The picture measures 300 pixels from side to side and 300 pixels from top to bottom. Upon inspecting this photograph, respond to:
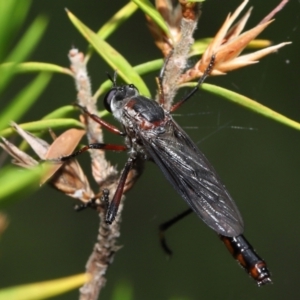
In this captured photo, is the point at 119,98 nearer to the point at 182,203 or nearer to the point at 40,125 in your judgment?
the point at 40,125

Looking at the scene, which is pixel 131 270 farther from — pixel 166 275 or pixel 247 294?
pixel 247 294

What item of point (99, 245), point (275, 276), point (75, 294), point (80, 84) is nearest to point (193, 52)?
point (80, 84)

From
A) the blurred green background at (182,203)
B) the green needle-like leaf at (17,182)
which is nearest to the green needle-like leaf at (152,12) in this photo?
the green needle-like leaf at (17,182)

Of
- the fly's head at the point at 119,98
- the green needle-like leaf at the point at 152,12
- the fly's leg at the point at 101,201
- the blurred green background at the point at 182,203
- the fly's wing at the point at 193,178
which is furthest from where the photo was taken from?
the blurred green background at the point at 182,203

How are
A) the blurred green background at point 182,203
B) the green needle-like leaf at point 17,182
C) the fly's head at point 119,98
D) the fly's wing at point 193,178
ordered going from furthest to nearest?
1. the blurred green background at point 182,203
2. the fly's head at point 119,98
3. the fly's wing at point 193,178
4. the green needle-like leaf at point 17,182

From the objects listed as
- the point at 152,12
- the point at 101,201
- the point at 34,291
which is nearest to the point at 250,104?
the point at 152,12

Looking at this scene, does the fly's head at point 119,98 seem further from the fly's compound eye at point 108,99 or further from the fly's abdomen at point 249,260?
the fly's abdomen at point 249,260
